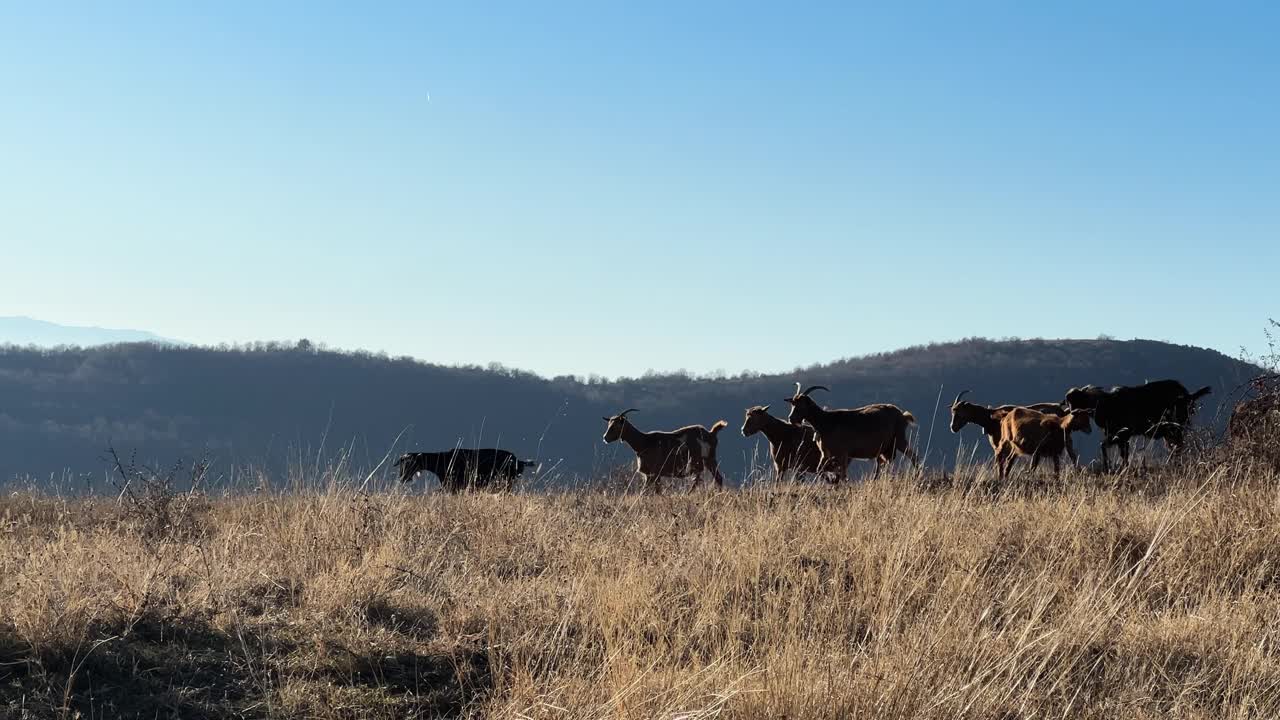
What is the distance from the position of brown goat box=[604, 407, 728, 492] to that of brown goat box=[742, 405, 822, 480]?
2.58 feet

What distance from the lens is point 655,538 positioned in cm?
760

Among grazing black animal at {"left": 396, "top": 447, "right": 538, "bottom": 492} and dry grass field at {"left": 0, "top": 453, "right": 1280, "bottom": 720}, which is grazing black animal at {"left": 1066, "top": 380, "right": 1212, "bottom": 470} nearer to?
dry grass field at {"left": 0, "top": 453, "right": 1280, "bottom": 720}

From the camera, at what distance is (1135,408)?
13039 mm

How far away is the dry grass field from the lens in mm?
4238

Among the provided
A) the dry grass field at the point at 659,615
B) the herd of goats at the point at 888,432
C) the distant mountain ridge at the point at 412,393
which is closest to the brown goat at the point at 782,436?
the herd of goats at the point at 888,432

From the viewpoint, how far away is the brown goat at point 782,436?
14.7 metres

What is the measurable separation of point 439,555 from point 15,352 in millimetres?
76812

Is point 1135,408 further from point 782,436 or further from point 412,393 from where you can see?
point 412,393

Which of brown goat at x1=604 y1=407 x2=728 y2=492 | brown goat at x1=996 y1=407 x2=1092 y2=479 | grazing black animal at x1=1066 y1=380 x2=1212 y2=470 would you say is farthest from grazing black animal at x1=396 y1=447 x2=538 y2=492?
grazing black animal at x1=1066 y1=380 x2=1212 y2=470

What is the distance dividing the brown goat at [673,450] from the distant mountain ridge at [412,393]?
86.1 ft

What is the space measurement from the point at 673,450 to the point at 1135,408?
→ 19.3 ft

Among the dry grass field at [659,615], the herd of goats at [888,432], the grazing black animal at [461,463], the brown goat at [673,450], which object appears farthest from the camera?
the grazing black animal at [461,463]

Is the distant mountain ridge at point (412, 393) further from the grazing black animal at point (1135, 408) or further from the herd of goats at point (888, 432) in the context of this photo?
the grazing black animal at point (1135, 408)

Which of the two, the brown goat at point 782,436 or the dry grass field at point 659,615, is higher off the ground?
the brown goat at point 782,436
